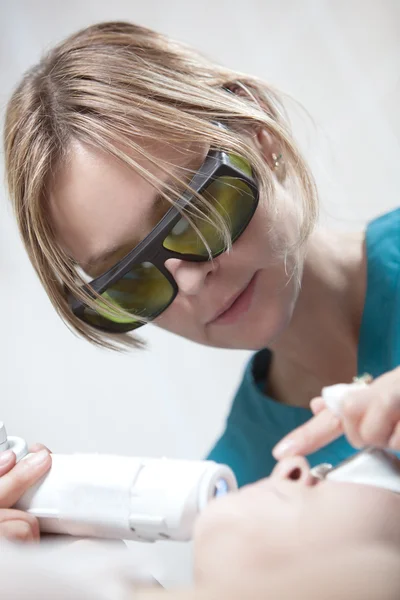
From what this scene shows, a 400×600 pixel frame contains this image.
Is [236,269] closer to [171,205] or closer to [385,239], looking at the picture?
[171,205]

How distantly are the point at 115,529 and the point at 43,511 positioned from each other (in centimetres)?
5

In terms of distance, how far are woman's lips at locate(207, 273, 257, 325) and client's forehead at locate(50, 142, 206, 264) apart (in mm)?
103

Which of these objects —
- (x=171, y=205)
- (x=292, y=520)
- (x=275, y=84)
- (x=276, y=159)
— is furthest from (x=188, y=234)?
(x=275, y=84)

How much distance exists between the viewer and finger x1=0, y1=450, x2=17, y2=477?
307 mm

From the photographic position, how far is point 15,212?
48cm

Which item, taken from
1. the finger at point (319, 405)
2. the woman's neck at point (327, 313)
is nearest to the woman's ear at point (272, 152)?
the woman's neck at point (327, 313)

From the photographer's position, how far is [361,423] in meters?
0.24

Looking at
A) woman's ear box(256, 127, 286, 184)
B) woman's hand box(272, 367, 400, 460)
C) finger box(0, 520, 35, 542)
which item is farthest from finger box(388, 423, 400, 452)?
woman's ear box(256, 127, 286, 184)

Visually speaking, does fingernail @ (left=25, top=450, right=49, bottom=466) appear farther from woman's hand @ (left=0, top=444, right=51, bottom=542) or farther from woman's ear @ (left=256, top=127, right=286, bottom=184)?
woman's ear @ (left=256, top=127, right=286, bottom=184)

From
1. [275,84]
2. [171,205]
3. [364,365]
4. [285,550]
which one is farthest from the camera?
[275,84]

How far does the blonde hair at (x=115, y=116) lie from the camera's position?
1.37 ft

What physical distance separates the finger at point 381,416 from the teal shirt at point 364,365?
0.20 metres

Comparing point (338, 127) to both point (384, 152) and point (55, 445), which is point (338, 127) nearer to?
point (384, 152)

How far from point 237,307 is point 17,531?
25 cm
